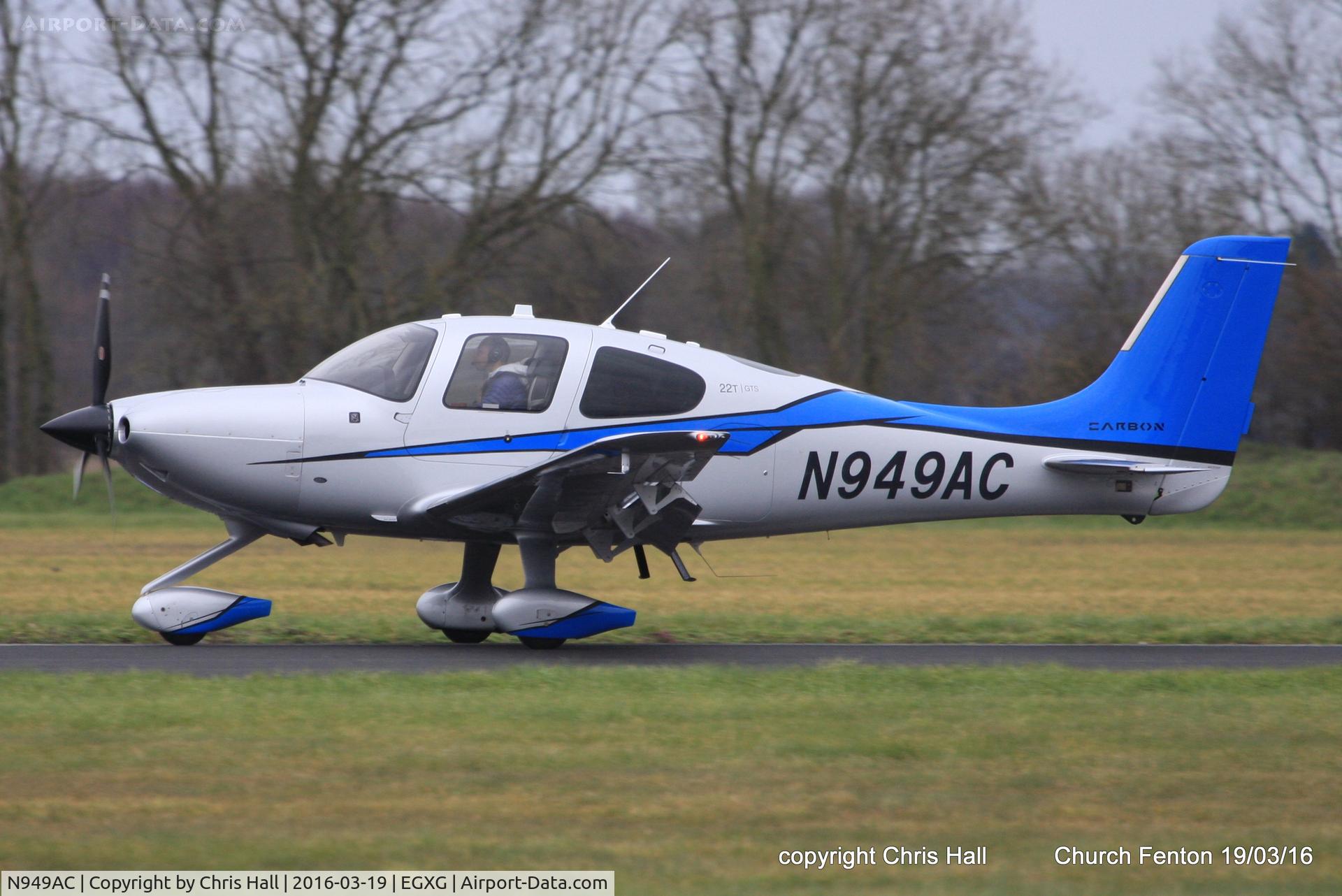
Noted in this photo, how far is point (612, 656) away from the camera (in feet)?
29.3

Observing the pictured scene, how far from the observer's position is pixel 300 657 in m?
8.48

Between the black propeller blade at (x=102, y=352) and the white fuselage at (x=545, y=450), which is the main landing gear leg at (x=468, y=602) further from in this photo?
the black propeller blade at (x=102, y=352)

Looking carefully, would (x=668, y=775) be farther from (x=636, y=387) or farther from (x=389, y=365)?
(x=389, y=365)

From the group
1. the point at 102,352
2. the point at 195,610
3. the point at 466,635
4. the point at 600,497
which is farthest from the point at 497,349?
the point at 195,610

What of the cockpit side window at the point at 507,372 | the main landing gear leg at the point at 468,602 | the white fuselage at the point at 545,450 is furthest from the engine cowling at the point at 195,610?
the cockpit side window at the point at 507,372

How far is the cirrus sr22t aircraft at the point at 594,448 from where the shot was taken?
8.45m

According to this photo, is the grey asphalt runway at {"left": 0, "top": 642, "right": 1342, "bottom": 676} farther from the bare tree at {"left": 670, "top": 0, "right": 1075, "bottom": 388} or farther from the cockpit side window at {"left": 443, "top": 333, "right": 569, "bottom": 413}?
the bare tree at {"left": 670, "top": 0, "right": 1075, "bottom": 388}

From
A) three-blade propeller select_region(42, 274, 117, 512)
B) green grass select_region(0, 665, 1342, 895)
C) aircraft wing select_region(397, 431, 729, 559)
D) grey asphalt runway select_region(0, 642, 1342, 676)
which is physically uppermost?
three-blade propeller select_region(42, 274, 117, 512)

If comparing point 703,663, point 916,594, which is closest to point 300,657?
point 703,663

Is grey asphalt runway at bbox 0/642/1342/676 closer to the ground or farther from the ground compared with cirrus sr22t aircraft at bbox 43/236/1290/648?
closer to the ground

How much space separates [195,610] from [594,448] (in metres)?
2.93

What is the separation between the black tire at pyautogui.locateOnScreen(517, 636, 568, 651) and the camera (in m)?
8.90
